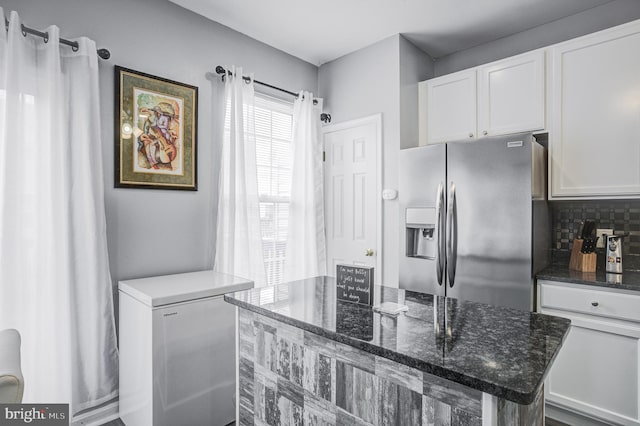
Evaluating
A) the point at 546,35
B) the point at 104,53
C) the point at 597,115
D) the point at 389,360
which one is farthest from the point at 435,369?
the point at 546,35

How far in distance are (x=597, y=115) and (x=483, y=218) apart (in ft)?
3.12

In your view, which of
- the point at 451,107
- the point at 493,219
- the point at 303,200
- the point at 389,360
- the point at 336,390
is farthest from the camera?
the point at 303,200

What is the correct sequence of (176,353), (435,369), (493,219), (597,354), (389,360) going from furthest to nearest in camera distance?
(493,219) → (597,354) → (176,353) → (389,360) → (435,369)

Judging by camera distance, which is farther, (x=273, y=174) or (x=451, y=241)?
(x=273, y=174)

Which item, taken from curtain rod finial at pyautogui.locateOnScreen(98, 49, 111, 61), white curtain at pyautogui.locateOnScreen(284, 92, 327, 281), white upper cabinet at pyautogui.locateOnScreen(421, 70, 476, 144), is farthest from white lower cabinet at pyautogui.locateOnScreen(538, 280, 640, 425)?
curtain rod finial at pyautogui.locateOnScreen(98, 49, 111, 61)

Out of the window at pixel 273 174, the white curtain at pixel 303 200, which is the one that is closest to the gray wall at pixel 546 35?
the white curtain at pixel 303 200

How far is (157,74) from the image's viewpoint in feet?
8.12

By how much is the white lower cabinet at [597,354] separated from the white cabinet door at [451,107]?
1.34 metres

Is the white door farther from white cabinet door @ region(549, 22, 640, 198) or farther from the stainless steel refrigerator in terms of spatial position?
white cabinet door @ region(549, 22, 640, 198)

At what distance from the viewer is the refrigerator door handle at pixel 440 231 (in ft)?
7.64

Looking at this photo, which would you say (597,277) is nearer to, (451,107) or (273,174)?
(451,107)

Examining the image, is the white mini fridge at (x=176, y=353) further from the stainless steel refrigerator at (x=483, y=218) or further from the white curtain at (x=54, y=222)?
the stainless steel refrigerator at (x=483, y=218)

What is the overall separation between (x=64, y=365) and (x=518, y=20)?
3859 mm

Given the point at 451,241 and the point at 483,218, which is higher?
the point at 483,218
